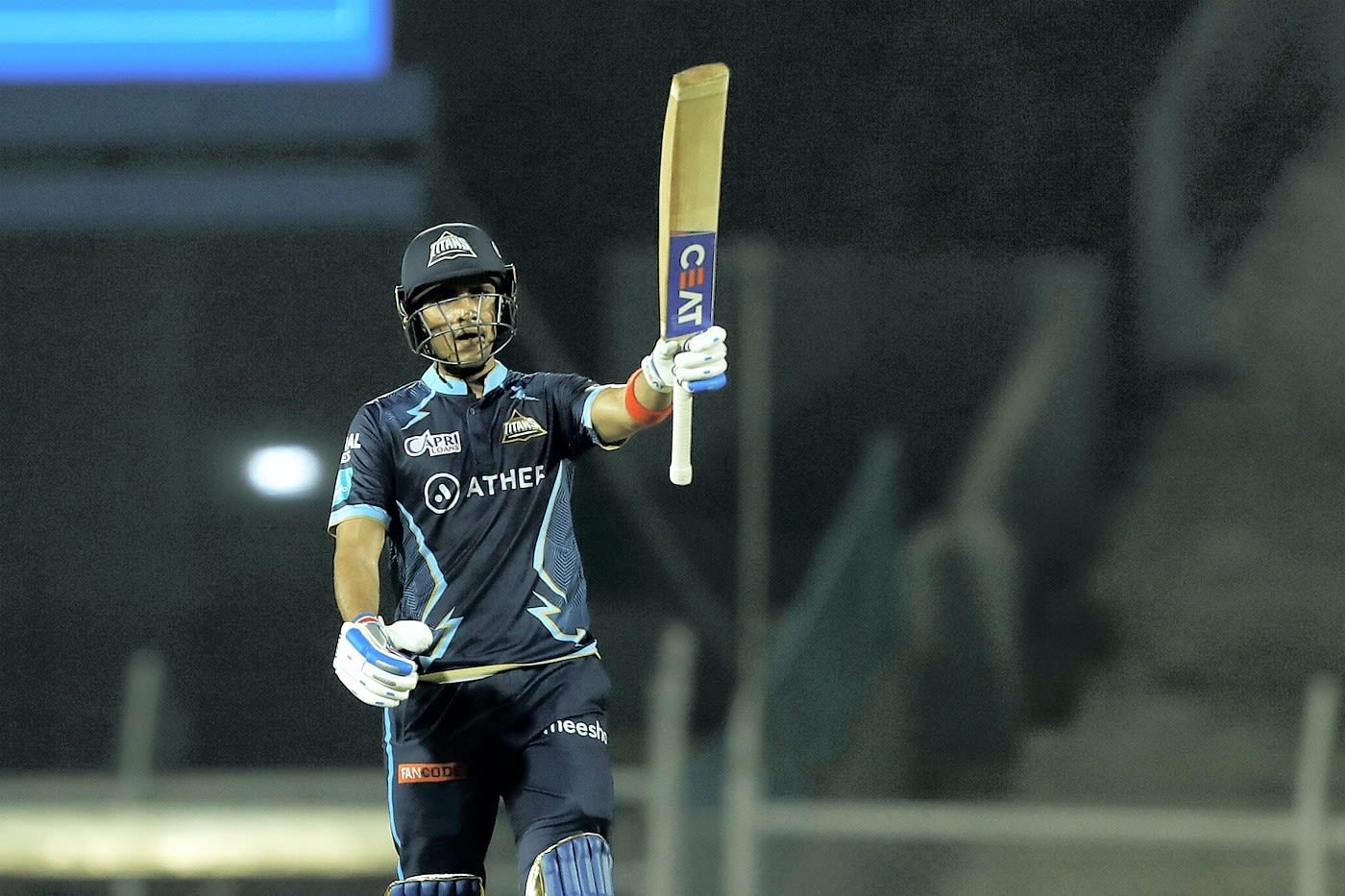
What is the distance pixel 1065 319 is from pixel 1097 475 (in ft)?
1.48

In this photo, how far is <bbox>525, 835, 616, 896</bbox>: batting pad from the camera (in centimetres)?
264

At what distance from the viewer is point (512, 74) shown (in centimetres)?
532

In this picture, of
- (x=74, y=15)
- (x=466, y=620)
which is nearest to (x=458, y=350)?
(x=466, y=620)

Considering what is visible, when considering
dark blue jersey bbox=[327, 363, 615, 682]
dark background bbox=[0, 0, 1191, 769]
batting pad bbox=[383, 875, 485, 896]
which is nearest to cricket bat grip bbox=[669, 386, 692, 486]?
dark blue jersey bbox=[327, 363, 615, 682]

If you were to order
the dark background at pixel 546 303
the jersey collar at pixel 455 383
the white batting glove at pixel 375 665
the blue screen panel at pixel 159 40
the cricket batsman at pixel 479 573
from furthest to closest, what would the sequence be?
the blue screen panel at pixel 159 40 → the dark background at pixel 546 303 → the jersey collar at pixel 455 383 → the cricket batsman at pixel 479 573 → the white batting glove at pixel 375 665

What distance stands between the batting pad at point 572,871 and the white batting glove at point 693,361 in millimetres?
685

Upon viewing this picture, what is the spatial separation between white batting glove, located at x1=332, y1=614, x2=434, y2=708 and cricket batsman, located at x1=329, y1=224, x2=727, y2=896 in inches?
4.0

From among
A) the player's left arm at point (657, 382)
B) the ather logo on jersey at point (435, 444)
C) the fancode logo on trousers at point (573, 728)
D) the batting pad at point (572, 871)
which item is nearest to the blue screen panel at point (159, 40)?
the ather logo on jersey at point (435, 444)

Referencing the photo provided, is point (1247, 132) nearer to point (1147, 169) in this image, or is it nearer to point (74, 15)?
point (1147, 169)

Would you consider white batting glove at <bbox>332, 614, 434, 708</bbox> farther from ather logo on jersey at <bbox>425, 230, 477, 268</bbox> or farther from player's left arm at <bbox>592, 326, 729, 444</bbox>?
ather logo on jersey at <bbox>425, 230, 477, 268</bbox>

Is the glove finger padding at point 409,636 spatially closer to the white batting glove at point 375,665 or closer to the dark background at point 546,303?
the white batting glove at point 375,665

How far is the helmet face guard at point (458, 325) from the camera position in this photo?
2.81 metres

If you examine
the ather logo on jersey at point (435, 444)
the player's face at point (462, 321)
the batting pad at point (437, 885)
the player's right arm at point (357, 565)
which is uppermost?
the player's face at point (462, 321)

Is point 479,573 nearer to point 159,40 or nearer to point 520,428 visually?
point 520,428
